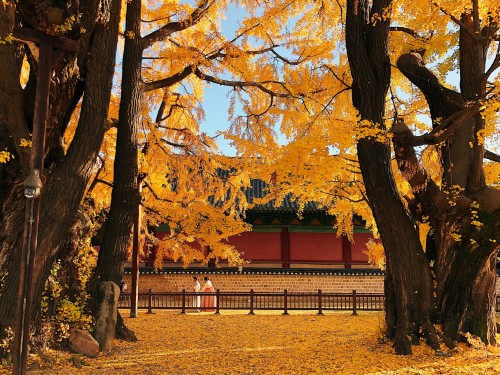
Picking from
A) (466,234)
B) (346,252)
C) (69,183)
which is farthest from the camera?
(346,252)

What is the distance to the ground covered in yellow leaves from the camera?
248 inches

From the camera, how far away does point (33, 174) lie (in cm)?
499

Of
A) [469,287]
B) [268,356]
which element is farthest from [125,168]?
[469,287]

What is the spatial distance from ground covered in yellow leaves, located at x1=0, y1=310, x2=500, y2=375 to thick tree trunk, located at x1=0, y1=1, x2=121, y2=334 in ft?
4.50

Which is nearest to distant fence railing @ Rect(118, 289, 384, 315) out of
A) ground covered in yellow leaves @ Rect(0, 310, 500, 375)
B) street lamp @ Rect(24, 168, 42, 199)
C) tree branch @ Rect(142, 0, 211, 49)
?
ground covered in yellow leaves @ Rect(0, 310, 500, 375)

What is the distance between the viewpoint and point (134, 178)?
912cm

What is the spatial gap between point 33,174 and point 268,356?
4.71 metres

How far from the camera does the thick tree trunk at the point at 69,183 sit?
617 centimetres

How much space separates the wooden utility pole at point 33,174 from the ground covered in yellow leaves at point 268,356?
135 centimetres

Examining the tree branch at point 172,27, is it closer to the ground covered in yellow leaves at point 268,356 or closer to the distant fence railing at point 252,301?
the ground covered in yellow leaves at point 268,356

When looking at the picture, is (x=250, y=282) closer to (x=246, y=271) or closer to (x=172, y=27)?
(x=246, y=271)

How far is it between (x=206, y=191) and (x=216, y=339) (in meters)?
4.34

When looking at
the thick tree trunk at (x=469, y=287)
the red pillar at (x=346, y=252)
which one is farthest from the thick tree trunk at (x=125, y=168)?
the red pillar at (x=346, y=252)

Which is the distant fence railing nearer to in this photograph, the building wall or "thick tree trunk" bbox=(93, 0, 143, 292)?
the building wall
